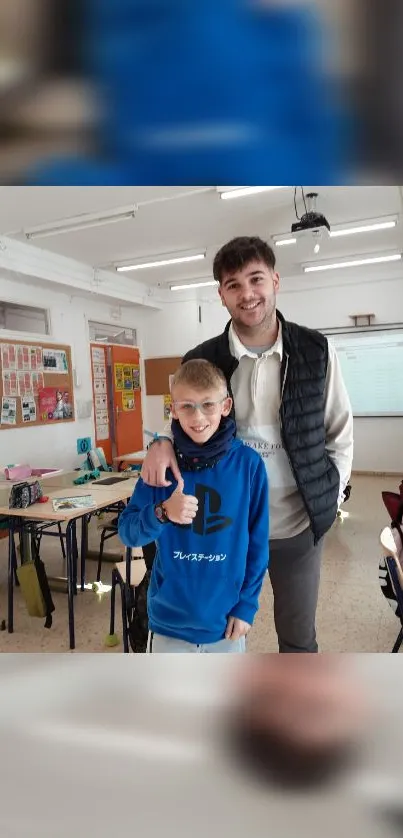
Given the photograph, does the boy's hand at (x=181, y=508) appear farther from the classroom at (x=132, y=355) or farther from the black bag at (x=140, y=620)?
the black bag at (x=140, y=620)

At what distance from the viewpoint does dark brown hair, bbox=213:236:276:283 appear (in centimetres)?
130

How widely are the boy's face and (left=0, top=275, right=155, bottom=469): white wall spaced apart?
163 inches

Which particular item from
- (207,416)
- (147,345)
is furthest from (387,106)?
(147,345)

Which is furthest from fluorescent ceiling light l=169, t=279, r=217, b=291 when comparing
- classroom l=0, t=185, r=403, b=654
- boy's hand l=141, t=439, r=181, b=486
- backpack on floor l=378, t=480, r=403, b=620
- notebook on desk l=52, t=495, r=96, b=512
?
boy's hand l=141, t=439, r=181, b=486

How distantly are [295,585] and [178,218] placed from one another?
3.84 meters

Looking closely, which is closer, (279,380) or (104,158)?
(104,158)

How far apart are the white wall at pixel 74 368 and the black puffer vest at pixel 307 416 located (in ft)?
13.9

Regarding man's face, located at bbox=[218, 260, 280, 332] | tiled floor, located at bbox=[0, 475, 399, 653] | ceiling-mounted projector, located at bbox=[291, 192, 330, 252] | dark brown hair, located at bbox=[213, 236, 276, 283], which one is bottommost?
tiled floor, located at bbox=[0, 475, 399, 653]

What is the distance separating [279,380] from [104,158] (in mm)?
1287

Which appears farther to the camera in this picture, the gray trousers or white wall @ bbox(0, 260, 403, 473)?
white wall @ bbox(0, 260, 403, 473)

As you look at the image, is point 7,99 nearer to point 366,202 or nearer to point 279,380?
point 279,380

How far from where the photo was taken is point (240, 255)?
4.28 feet

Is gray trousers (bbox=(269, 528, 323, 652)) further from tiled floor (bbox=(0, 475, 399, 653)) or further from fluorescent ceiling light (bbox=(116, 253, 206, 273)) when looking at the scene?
fluorescent ceiling light (bbox=(116, 253, 206, 273))

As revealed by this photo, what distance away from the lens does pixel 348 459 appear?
59.2 inches
